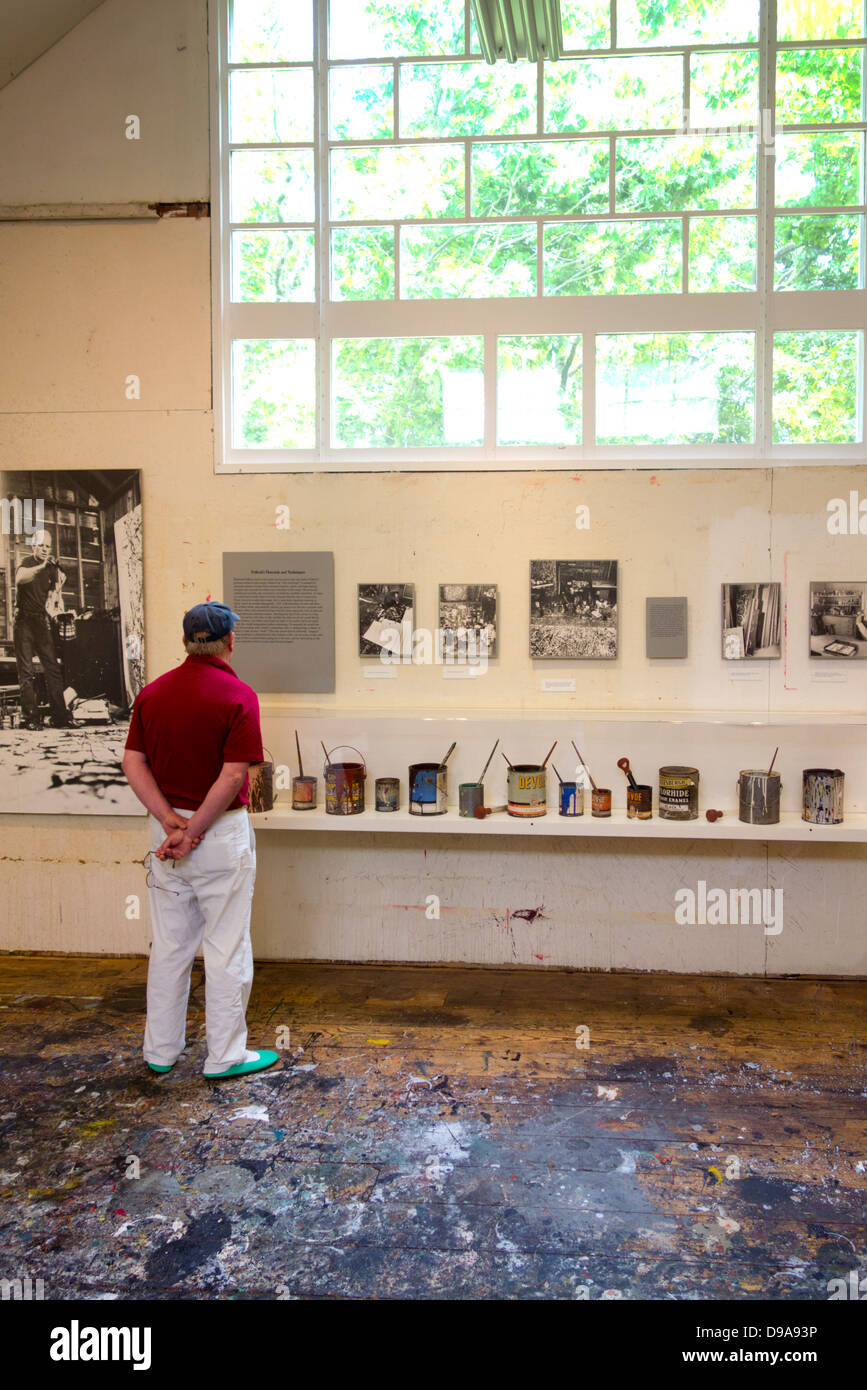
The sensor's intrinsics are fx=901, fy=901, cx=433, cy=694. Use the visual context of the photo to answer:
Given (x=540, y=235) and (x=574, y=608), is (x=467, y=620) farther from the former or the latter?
(x=540, y=235)

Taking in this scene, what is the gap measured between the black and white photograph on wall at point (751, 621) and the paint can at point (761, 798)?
61cm

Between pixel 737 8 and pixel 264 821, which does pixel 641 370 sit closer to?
pixel 737 8

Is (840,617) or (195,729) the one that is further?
(840,617)

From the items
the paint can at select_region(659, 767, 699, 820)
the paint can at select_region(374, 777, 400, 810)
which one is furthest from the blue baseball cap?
the paint can at select_region(659, 767, 699, 820)

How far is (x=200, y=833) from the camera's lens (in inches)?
129

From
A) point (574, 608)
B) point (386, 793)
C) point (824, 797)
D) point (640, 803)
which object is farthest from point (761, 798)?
point (386, 793)

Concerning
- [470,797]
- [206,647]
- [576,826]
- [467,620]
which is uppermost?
[467,620]

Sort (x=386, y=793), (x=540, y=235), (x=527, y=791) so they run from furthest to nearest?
(x=540, y=235)
(x=386, y=793)
(x=527, y=791)

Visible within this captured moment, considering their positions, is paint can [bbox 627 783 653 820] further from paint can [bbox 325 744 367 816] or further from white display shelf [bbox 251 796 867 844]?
paint can [bbox 325 744 367 816]

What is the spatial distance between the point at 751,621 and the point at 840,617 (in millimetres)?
416

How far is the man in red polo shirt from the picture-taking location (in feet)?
10.8

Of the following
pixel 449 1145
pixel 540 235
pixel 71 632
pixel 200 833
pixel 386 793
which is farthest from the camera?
pixel 71 632

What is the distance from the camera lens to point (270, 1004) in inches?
162
